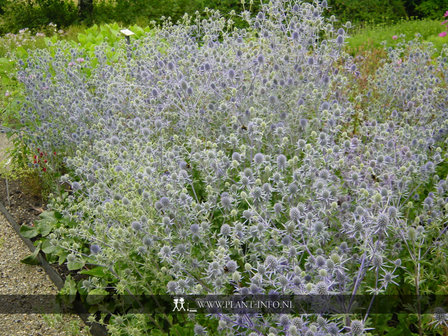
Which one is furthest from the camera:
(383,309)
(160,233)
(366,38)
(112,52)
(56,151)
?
(366,38)

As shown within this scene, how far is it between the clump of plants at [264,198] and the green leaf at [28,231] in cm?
36

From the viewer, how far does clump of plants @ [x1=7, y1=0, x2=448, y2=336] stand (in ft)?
7.81

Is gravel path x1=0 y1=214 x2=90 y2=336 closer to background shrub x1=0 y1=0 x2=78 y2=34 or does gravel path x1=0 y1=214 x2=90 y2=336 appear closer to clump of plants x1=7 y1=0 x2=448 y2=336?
clump of plants x1=7 y1=0 x2=448 y2=336

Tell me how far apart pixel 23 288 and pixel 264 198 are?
2.99m

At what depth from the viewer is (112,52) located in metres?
6.91

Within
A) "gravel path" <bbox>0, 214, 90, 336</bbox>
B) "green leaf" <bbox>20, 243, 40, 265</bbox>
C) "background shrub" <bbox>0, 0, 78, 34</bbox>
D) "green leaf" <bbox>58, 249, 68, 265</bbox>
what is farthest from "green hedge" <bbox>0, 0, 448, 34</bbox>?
"green leaf" <bbox>58, 249, 68, 265</bbox>

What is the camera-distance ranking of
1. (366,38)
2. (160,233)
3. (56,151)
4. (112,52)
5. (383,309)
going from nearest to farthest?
(383,309) → (160,233) → (56,151) → (112,52) → (366,38)

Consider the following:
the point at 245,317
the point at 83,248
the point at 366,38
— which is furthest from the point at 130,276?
the point at 366,38

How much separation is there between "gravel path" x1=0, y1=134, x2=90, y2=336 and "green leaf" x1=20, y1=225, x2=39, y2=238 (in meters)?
0.25

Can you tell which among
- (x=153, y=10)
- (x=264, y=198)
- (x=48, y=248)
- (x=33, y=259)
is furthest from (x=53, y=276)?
(x=153, y=10)

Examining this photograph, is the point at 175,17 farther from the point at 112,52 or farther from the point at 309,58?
the point at 309,58

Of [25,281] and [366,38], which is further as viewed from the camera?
[366,38]

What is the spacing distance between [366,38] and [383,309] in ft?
28.6

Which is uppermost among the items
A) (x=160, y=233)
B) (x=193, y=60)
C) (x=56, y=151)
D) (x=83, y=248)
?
(x=193, y=60)
